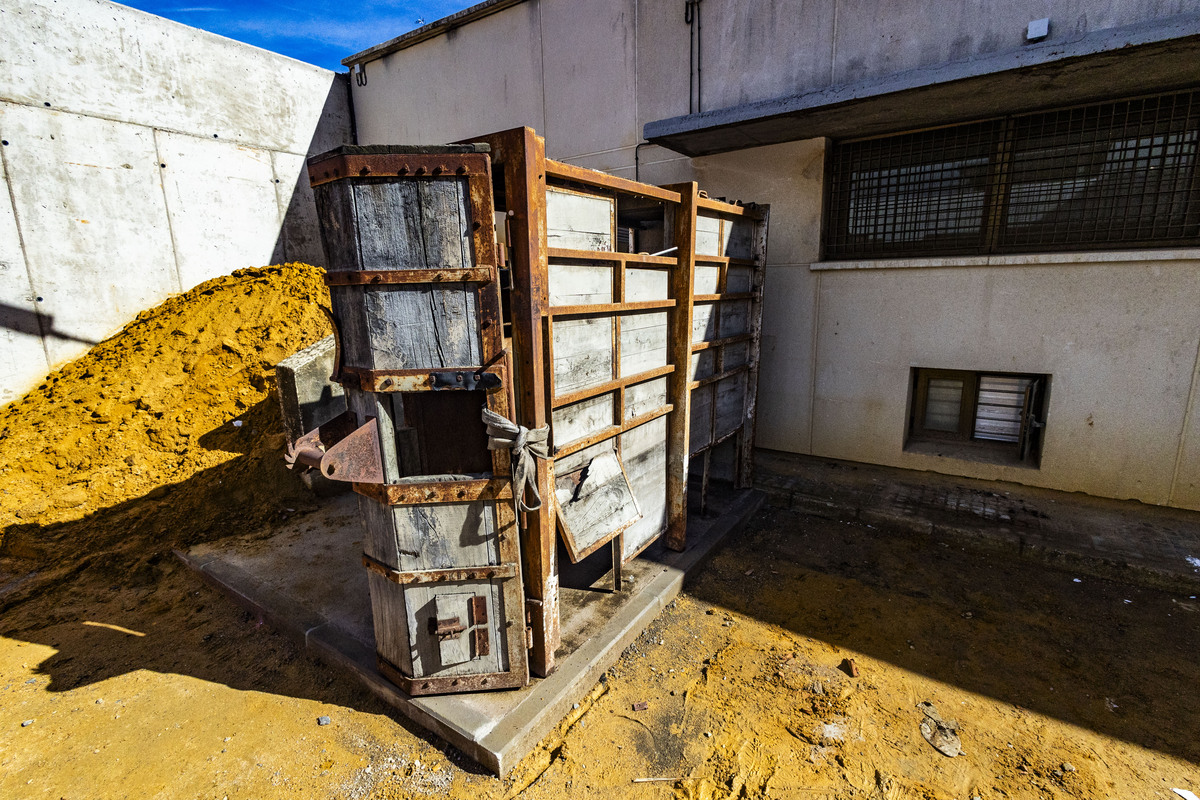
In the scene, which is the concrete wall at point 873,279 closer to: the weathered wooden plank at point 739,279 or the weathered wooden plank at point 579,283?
the weathered wooden plank at point 739,279

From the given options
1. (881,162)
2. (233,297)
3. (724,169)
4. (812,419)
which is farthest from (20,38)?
(812,419)

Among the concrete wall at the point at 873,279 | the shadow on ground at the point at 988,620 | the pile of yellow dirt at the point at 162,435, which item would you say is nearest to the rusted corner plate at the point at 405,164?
the shadow on ground at the point at 988,620

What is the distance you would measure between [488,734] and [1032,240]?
6.56 m

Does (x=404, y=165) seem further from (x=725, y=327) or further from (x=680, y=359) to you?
(x=725, y=327)

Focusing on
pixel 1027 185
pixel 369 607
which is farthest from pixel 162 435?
pixel 1027 185

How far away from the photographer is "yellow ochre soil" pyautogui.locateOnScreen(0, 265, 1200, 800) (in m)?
2.75

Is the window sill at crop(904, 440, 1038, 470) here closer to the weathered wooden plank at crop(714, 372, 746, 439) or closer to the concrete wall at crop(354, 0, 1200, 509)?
the concrete wall at crop(354, 0, 1200, 509)

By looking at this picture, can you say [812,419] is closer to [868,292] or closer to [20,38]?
[868,292]

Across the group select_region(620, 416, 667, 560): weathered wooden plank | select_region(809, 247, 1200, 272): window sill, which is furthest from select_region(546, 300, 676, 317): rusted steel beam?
select_region(809, 247, 1200, 272): window sill

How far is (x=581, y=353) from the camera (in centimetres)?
333

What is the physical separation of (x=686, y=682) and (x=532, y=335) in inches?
94.8

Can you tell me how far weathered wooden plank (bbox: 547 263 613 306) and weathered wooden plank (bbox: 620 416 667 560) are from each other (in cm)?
106

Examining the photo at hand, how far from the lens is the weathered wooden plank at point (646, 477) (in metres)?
4.02

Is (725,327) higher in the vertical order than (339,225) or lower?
lower
